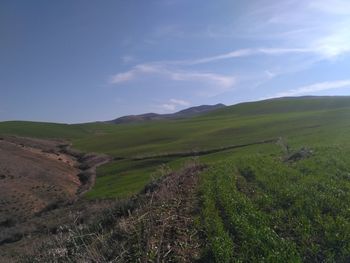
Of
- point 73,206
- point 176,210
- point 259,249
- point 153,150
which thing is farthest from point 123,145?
point 259,249

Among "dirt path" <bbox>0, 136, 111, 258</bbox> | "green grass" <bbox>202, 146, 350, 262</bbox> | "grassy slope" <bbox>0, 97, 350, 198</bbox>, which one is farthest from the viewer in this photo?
"grassy slope" <bbox>0, 97, 350, 198</bbox>

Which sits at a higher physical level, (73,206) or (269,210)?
(269,210)

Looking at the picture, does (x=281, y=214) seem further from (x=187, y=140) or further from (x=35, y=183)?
(x=187, y=140)

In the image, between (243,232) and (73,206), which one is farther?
(73,206)

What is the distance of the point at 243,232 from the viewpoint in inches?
568

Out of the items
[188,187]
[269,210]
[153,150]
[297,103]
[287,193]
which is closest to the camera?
[269,210]

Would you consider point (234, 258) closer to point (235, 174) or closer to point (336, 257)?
point (336, 257)

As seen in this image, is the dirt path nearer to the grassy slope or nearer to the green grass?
the grassy slope

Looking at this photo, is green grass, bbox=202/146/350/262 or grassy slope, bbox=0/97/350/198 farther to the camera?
grassy slope, bbox=0/97/350/198

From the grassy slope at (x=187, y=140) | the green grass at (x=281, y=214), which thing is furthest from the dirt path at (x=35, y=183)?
the green grass at (x=281, y=214)

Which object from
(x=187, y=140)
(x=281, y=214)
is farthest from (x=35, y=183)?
(x=281, y=214)

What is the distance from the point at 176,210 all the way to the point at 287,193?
15.1 feet

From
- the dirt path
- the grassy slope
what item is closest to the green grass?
the grassy slope

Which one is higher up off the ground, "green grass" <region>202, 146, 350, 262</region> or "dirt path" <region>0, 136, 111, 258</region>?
"green grass" <region>202, 146, 350, 262</region>
